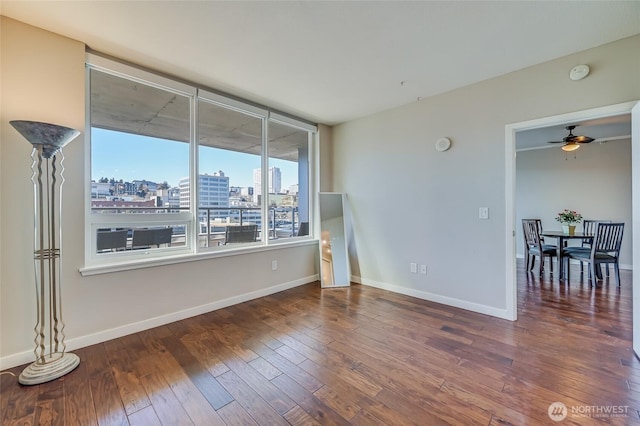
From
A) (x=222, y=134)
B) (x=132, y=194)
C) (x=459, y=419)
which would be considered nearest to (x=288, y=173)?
(x=222, y=134)

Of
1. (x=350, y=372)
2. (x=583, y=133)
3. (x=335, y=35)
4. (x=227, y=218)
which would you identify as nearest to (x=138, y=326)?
(x=227, y=218)

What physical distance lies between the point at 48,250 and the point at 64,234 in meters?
0.23

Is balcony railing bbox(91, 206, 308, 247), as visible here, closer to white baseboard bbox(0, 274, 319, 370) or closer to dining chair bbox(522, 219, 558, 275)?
white baseboard bbox(0, 274, 319, 370)

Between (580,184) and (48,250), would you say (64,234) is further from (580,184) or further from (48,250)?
(580,184)

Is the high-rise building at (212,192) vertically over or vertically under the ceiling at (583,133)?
under

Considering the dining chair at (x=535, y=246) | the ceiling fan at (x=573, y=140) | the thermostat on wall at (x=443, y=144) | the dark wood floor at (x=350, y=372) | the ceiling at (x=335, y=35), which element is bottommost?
the dark wood floor at (x=350, y=372)

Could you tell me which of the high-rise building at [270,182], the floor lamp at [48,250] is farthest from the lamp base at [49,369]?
the high-rise building at [270,182]

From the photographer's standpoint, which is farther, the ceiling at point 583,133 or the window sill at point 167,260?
the ceiling at point 583,133

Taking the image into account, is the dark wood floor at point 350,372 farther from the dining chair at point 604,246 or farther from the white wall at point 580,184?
the white wall at point 580,184

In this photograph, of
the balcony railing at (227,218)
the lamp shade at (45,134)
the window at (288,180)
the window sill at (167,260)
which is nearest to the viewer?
the lamp shade at (45,134)

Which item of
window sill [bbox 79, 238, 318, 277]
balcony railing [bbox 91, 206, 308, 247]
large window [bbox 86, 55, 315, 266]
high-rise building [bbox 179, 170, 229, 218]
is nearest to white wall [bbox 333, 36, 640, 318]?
balcony railing [bbox 91, 206, 308, 247]

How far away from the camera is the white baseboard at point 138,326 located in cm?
202

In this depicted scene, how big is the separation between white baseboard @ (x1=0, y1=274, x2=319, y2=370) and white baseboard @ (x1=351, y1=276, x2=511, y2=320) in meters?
1.38

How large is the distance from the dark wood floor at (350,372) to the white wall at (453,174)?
25.3 inches
